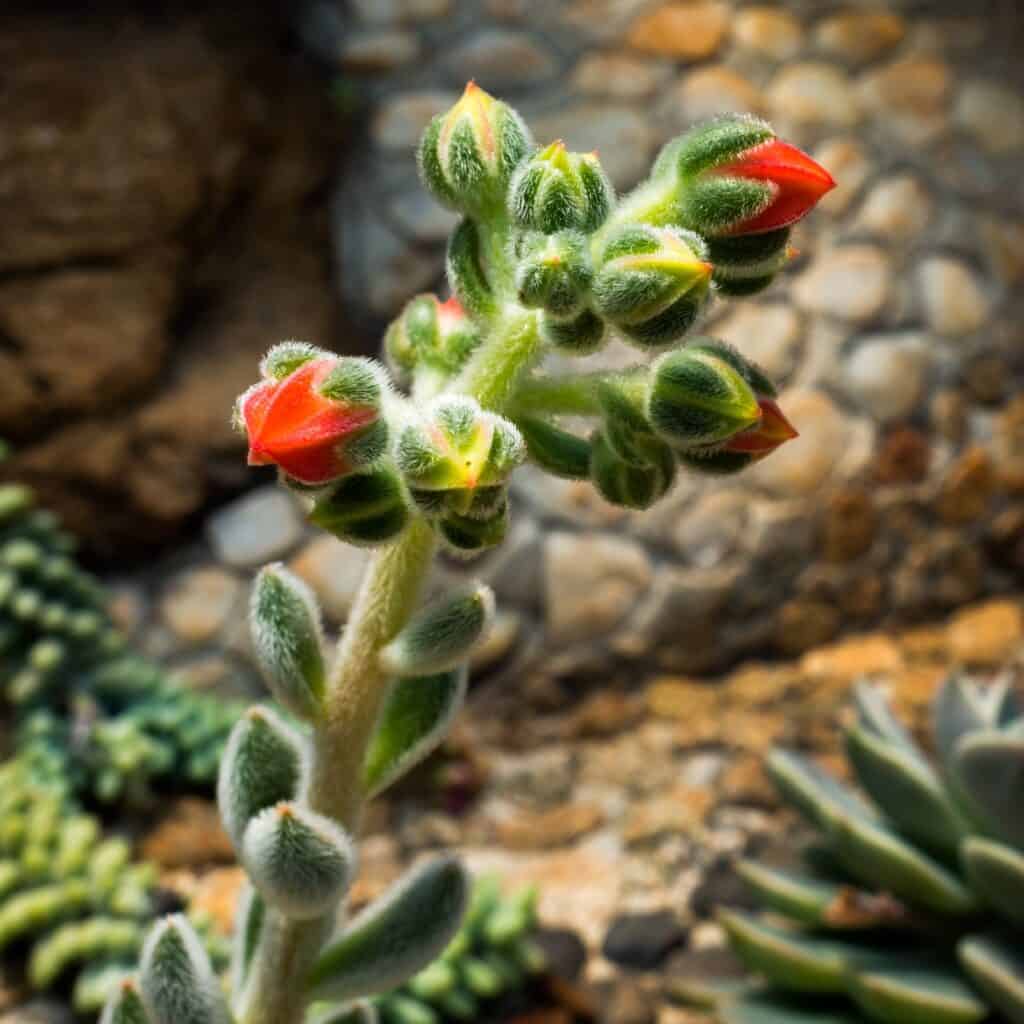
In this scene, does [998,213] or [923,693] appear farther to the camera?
[998,213]

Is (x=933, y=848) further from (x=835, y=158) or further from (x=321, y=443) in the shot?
(x=835, y=158)

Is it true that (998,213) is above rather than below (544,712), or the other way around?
above

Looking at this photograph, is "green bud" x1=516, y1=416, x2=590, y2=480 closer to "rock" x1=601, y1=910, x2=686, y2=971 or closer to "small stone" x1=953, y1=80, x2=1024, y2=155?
"rock" x1=601, y1=910, x2=686, y2=971

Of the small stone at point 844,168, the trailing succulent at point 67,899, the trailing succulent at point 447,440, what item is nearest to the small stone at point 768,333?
the small stone at point 844,168

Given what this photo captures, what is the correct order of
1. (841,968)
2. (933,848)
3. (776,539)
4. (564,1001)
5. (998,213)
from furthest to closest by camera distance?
(998,213) < (776,539) < (564,1001) < (933,848) < (841,968)

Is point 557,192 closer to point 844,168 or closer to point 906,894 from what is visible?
point 906,894

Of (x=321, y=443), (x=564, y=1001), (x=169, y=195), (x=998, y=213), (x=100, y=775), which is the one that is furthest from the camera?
(x=998, y=213)

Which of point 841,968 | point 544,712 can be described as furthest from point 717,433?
point 544,712

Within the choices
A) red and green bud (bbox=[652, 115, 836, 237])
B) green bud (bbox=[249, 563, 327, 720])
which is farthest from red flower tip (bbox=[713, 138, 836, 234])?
green bud (bbox=[249, 563, 327, 720])
